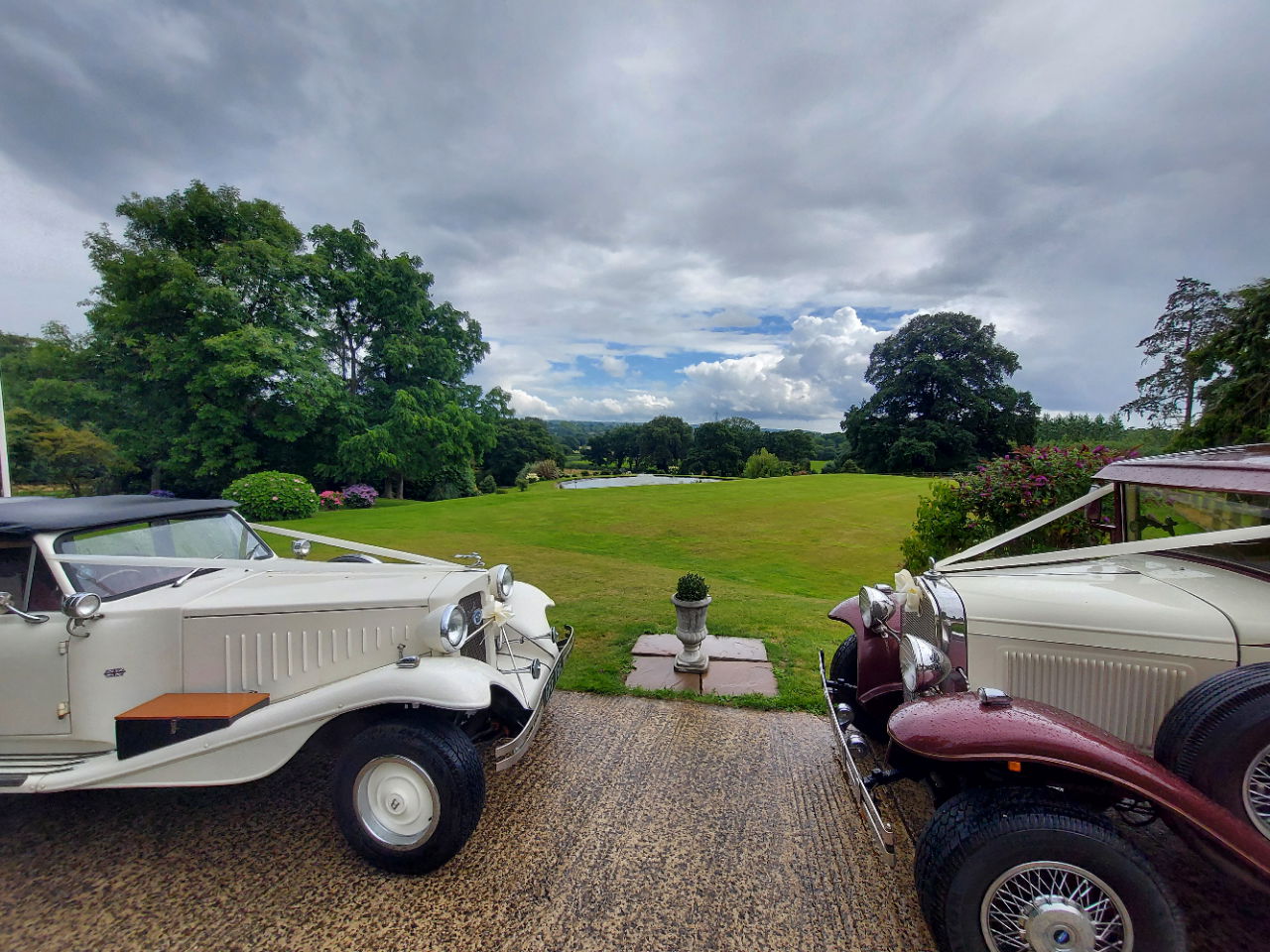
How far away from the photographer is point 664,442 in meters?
69.7

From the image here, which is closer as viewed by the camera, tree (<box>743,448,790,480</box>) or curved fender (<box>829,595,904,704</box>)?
curved fender (<box>829,595,904,704</box>)

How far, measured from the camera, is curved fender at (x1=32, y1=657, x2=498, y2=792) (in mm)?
2465

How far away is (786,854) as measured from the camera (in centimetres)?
256

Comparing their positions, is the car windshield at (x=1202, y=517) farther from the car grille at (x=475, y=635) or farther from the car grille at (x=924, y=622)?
the car grille at (x=475, y=635)

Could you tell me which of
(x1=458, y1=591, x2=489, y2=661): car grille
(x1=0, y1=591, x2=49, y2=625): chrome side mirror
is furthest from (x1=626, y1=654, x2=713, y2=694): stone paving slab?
(x1=0, y1=591, x2=49, y2=625): chrome side mirror

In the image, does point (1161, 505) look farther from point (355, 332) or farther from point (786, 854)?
point (355, 332)

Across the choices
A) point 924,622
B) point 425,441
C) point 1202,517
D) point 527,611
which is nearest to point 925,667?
point 924,622

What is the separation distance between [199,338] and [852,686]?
27290 mm

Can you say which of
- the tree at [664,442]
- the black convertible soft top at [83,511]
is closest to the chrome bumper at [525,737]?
the black convertible soft top at [83,511]

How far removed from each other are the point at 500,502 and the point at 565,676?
17171 mm

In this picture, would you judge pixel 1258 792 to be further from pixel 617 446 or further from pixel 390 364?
pixel 617 446

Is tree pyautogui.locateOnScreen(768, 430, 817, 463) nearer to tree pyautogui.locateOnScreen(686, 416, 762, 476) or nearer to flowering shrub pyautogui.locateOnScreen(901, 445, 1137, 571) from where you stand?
tree pyautogui.locateOnScreen(686, 416, 762, 476)

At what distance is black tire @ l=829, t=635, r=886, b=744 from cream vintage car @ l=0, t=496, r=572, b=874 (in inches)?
76.6

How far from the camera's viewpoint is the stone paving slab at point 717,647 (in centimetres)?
512
